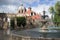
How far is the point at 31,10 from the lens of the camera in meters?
41.7

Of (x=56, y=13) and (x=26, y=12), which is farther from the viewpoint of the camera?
(x=26, y=12)

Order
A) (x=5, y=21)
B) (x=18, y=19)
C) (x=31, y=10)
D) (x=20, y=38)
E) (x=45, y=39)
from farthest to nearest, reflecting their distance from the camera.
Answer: (x=31, y=10), (x=5, y=21), (x=18, y=19), (x=20, y=38), (x=45, y=39)

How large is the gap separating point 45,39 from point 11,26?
22.7 metres

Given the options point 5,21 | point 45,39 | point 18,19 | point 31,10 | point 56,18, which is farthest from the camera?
point 31,10

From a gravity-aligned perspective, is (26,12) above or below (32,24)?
above

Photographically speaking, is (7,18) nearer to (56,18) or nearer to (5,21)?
(5,21)

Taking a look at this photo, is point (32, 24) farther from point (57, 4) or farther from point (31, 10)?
point (57, 4)

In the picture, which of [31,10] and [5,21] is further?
[31,10]

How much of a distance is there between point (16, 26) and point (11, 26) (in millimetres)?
1037

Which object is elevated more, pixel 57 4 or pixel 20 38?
pixel 57 4

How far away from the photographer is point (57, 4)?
109ft

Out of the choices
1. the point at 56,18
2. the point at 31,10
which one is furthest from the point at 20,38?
the point at 31,10

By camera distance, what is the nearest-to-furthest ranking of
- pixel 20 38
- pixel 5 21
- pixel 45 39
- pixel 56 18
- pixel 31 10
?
pixel 45 39, pixel 20 38, pixel 56 18, pixel 5 21, pixel 31 10

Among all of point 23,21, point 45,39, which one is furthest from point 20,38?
point 23,21
